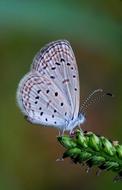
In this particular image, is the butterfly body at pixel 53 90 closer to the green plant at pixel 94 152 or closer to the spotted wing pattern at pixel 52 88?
the spotted wing pattern at pixel 52 88

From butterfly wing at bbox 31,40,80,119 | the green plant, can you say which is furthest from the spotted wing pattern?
the green plant

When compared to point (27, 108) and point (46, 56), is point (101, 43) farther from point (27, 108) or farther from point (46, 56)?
point (27, 108)

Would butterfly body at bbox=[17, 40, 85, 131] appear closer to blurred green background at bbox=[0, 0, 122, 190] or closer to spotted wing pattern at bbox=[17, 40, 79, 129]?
spotted wing pattern at bbox=[17, 40, 79, 129]

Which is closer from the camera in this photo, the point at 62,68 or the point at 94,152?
the point at 94,152

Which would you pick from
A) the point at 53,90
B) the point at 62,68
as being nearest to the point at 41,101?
the point at 53,90

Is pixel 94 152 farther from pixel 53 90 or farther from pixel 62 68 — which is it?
pixel 53 90

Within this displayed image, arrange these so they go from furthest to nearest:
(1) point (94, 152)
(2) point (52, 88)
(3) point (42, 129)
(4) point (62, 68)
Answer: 1. (3) point (42, 129)
2. (2) point (52, 88)
3. (4) point (62, 68)
4. (1) point (94, 152)
